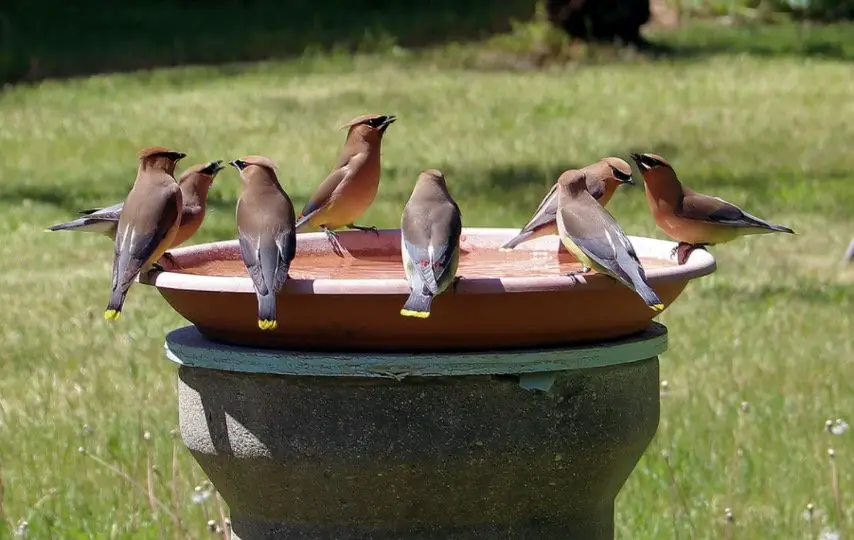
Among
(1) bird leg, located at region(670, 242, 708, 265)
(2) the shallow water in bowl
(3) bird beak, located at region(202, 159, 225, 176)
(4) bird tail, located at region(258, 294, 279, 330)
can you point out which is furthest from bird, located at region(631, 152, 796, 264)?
(4) bird tail, located at region(258, 294, 279, 330)

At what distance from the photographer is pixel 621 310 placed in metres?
3.30

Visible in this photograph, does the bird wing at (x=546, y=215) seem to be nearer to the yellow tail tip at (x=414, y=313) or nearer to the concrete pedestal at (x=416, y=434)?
the concrete pedestal at (x=416, y=434)

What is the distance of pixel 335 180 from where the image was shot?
4500 millimetres

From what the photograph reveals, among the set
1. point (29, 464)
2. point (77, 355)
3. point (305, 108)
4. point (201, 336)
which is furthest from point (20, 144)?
point (201, 336)

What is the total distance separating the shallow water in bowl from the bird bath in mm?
399

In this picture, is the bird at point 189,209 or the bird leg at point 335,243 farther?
the bird leg at point 335,243

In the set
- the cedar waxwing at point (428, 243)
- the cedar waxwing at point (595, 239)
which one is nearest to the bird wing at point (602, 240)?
the cedar waxwing at point (595, 239)

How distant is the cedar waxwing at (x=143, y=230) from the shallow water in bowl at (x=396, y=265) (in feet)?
0.68

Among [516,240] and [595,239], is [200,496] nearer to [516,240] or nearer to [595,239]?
[516,240]

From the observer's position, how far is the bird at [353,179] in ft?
14.8

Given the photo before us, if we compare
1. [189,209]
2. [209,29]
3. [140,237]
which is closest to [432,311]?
[140,237]

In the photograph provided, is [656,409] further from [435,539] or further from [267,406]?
[267,406]

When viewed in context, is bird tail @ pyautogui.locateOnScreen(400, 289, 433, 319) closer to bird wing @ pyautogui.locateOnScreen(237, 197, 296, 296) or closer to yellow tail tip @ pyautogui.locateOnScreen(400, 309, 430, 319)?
yellow tail tip @ pyautogui.locateOnScreen(400, 309, 430, 319)

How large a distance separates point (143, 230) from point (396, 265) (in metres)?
0.74
